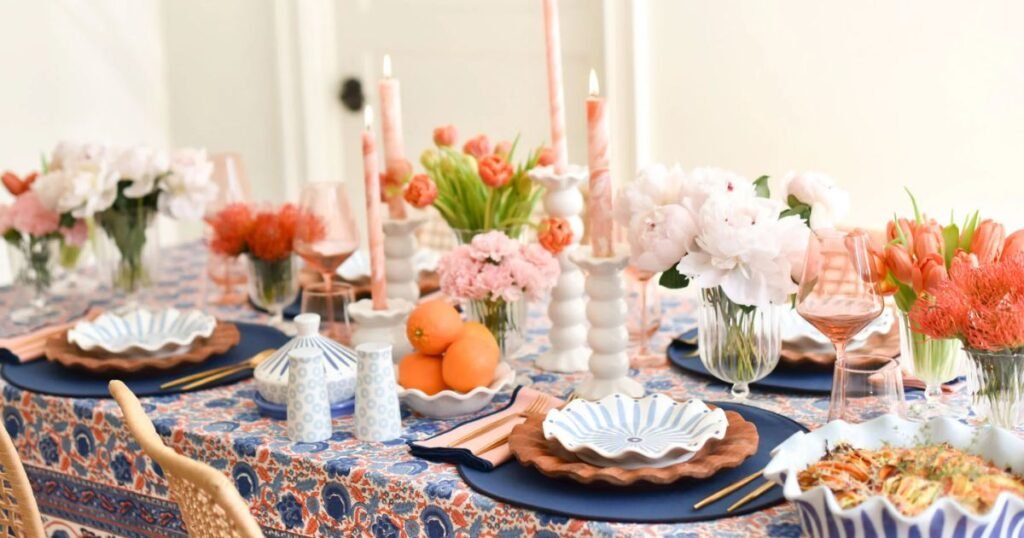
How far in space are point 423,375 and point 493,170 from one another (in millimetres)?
359

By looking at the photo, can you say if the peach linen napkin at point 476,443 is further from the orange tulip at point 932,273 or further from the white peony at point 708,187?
the orange tulip at point 932,273

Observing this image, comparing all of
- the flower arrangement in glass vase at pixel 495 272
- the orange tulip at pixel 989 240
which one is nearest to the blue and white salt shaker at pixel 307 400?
the flower arrangement in glass vase at pixel 495 272

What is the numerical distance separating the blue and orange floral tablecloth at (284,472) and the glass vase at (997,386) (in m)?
0.22

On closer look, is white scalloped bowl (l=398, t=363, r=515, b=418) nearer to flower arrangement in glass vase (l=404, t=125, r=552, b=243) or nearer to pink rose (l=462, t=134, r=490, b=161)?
flower arrangement in glass vase (l=404, t=125, r=552, b=243)

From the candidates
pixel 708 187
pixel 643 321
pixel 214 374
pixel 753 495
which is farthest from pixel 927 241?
pixel 214 374

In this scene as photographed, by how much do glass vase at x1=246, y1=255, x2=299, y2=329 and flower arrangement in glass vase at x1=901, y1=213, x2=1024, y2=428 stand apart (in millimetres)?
1033

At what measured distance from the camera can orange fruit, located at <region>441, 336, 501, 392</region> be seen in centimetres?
153

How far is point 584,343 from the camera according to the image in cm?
178

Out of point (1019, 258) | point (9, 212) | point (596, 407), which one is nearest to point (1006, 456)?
point (1019, 258)

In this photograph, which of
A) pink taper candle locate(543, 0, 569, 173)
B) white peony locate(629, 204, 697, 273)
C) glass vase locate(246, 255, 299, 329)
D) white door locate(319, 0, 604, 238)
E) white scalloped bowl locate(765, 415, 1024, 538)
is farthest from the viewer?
white door locate(319, 0, 604, 238)

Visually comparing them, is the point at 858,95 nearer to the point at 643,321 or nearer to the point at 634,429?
the point at 643,321

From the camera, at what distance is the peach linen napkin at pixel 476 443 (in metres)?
1.37

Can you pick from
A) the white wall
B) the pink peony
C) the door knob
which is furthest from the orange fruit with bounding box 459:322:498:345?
the door knob

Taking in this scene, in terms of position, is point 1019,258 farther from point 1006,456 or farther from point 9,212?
point 9,212
